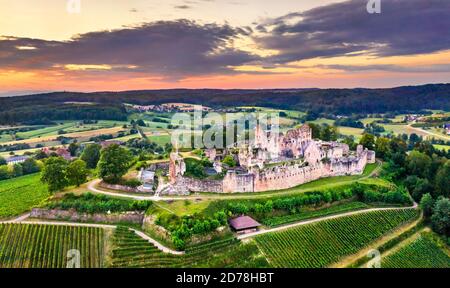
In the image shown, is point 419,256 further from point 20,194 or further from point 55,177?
point 20,194

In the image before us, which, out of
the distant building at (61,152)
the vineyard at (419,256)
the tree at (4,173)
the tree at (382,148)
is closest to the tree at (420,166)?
the tree at (382,148)

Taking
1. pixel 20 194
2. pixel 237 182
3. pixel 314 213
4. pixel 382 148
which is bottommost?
pixel 314 213

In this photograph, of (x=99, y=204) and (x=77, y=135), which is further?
(x=77, y=135)

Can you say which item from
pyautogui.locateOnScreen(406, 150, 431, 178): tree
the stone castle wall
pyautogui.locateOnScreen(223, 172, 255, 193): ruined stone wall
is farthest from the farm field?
pyautogui.locateOnScreen(406, 150, 431, 178): tree

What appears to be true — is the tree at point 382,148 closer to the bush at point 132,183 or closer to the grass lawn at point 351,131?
the grass lawn at point 351,131

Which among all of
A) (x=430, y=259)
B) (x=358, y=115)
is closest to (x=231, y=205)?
(x=430, y=259)

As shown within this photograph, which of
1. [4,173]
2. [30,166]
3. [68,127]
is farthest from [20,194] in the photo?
[68,127]

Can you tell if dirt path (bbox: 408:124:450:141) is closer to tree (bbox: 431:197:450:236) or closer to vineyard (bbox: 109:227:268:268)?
tree (bbox: 431:197:450:236)
